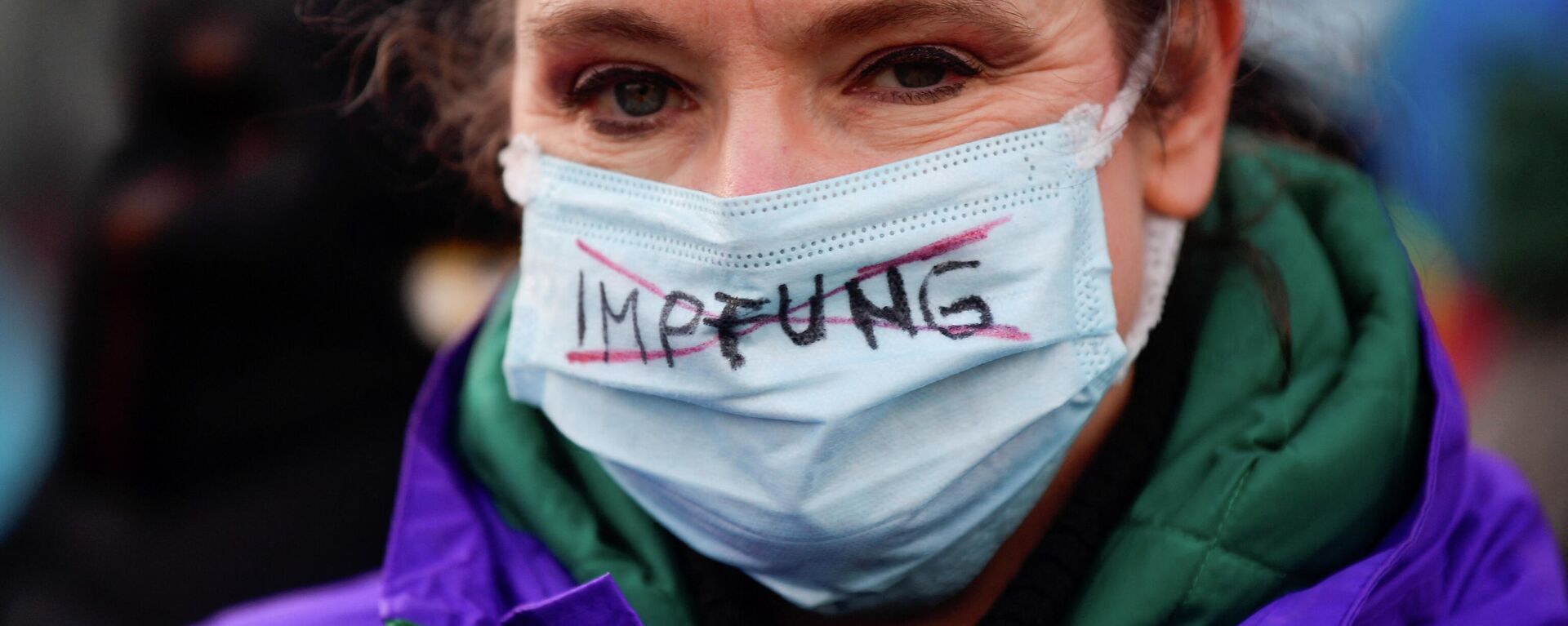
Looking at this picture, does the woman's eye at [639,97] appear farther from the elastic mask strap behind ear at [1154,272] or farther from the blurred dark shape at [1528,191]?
the blurred dark shape at [1528,191]

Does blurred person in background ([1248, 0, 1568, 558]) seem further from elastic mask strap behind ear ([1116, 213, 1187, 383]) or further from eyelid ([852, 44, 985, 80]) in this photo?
eyelid ([852, 44, 985, 80])

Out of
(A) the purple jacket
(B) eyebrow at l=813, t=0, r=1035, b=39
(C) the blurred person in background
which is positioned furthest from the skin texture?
(C) the blurred person in background

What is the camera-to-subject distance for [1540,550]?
199cm

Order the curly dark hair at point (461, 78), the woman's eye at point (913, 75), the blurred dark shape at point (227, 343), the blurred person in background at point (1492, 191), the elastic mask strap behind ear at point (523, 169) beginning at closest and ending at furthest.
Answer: the woman's eye at point (913, 75), the elastic mask strap behind ear at point (523, 169), the curly dark hair at point (461, 78), the blurred dark shape at point (227, 343), the blurred person in background at point (1492, 191)

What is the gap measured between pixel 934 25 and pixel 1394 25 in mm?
3642

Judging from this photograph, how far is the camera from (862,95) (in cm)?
172

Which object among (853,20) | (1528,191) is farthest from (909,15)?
(1528,191)

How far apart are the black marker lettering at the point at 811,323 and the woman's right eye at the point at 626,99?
0.32 m

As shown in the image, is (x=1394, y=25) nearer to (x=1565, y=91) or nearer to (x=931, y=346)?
(x=1565, y=91)

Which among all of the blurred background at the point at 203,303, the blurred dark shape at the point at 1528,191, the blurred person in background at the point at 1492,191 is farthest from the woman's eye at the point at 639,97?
the blurred dark shape at the point at 1528,191

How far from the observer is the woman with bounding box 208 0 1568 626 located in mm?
1656

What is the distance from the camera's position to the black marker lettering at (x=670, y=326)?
169cm

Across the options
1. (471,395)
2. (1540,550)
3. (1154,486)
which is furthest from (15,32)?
(1540,550)

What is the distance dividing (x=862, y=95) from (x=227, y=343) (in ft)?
7.09
